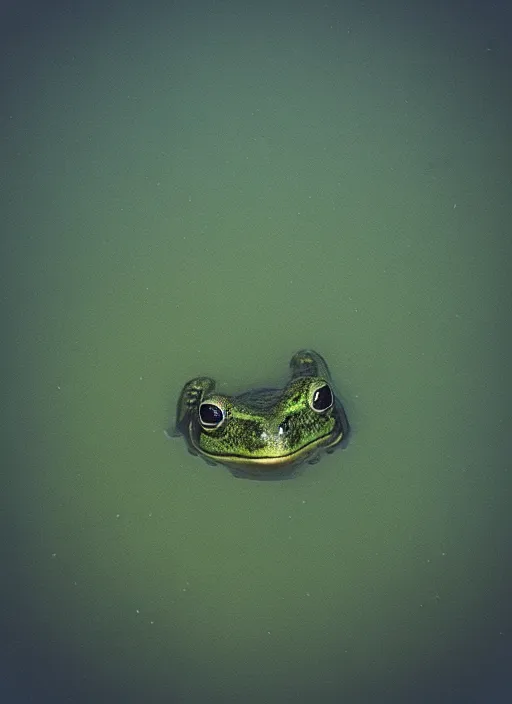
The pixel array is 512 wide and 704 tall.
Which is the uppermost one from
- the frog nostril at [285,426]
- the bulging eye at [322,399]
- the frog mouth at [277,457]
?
the bulging eye at [322,399]

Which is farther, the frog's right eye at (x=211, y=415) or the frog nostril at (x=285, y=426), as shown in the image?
the frog's right eye at (x=211, y=415)

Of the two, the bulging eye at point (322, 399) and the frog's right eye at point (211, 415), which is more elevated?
the bulging eye at point (322, 399)

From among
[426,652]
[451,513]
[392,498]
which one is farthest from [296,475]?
[426,652]

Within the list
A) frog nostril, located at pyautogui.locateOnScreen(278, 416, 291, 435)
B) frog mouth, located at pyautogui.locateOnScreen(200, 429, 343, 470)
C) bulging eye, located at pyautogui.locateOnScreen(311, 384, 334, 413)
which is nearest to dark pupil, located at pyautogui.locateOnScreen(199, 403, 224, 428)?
frog mouth, located at pyautogui.locateOnScreen(200, 429, 343, 470)

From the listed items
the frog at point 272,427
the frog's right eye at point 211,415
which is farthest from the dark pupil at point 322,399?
the frog's right eye at point 211,415

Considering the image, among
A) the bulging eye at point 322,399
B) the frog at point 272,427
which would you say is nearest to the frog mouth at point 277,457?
the frog at point 272,427

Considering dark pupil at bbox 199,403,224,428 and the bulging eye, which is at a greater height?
the bulging eye

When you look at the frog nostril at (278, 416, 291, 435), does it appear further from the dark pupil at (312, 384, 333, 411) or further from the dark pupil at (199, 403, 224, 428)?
the dark pupil at (199, 403, 224, 428)

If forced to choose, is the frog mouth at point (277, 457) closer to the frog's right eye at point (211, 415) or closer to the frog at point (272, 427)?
the frog at point (272, 427)
